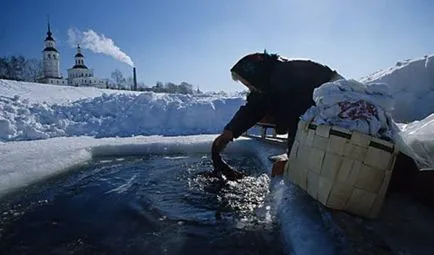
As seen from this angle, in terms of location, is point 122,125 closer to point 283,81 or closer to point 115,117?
point 115,117

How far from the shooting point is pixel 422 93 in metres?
3.68

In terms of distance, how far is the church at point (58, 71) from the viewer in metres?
49.8

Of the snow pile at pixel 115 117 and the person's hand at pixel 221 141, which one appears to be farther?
the snow pile at pixel 115 117

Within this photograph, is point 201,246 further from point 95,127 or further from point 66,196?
point 95,127

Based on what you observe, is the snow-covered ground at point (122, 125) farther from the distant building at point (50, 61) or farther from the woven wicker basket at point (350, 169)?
the distant building at point (50, 61)

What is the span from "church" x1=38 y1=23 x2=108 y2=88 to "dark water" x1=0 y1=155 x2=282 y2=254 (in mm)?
47290

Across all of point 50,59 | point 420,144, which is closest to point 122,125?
point 420,144

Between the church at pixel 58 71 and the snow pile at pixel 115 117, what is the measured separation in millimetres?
40507

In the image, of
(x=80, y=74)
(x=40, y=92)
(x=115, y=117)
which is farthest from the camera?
(x=80, y=74)

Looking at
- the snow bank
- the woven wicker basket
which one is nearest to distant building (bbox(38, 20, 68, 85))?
the snow bank

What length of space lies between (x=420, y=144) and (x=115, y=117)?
7.64 m

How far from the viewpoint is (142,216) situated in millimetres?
2016

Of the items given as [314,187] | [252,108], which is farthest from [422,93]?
[314,187]

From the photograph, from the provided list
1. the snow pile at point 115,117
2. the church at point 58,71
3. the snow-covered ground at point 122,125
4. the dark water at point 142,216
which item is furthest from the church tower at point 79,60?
the dark water at point 142,216
